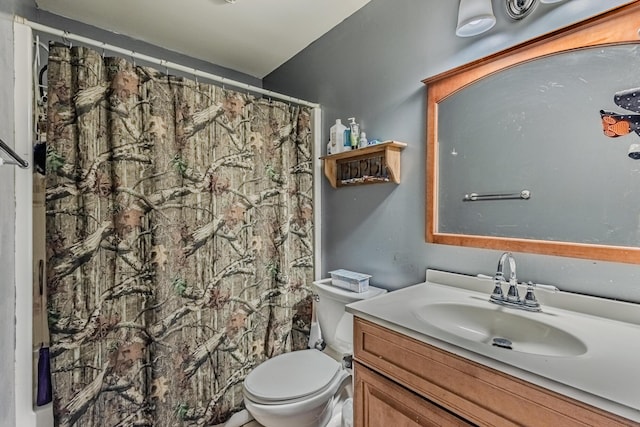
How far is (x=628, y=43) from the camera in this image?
88 cm

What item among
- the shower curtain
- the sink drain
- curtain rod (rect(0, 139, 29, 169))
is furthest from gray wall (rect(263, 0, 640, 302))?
curtain rod (rect(0, 139, 29, 169))

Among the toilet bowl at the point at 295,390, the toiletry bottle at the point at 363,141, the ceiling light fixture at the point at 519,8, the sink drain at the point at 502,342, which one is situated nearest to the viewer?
the sink drain at the point at 502,342

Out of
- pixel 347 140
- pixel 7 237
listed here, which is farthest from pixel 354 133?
pixel 7 237

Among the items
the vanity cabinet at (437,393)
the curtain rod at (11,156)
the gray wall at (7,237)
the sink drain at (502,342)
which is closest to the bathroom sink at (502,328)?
the sink drain at (502,342)

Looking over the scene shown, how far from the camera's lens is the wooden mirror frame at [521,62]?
0.88 metres

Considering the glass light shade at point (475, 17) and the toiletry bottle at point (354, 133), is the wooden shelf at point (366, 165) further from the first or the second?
the glass light shade at point (475, 17)

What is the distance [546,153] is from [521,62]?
0.36m

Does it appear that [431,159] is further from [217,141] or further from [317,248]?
[217,141]

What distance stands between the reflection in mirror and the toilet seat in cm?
93

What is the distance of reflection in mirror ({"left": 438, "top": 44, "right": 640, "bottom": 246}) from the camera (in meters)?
0.90

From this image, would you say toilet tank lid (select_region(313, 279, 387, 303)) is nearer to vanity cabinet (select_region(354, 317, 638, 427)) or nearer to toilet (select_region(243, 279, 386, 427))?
toilet (select_region(243, 279, 386, 427))

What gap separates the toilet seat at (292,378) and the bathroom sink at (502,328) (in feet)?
2.14

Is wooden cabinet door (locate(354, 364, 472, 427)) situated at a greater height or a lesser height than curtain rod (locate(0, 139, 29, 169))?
lesser

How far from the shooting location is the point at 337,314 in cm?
155
